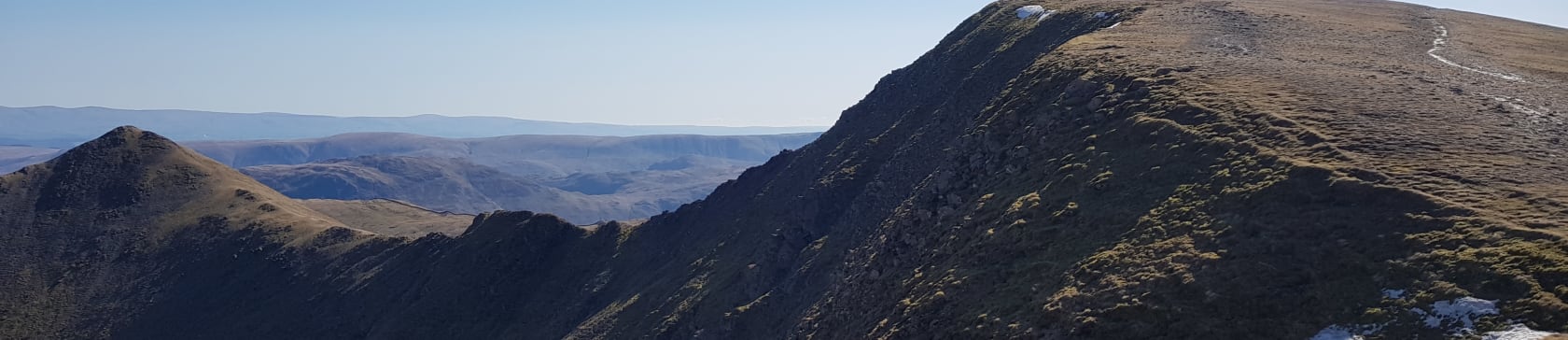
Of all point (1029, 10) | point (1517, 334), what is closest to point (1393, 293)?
point (1517, 334)

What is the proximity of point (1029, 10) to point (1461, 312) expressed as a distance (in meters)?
70.0

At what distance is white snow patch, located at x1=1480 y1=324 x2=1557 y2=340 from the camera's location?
24.5 meters

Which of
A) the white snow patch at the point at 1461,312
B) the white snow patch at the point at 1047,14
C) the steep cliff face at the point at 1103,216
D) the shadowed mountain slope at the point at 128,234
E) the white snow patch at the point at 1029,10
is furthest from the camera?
the shadowed mountain slope at the point at 128,234

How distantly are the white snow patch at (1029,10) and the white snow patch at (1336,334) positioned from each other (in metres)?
65.8

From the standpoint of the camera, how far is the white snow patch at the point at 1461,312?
26.2m

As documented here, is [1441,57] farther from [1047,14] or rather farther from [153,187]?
[153,187]

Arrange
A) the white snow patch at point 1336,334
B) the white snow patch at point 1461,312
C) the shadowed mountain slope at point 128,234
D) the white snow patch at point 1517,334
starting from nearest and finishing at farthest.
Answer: the white snow patch at point 1517,334 → the white snow patch at point 1461,312 → the white snow patch at point 1336,334 → the shadowed mountain slope at point 128,234

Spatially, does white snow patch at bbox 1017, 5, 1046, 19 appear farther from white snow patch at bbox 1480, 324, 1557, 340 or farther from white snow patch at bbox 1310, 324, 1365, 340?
white snow patch at bbox 1480, 324, 1557, 340

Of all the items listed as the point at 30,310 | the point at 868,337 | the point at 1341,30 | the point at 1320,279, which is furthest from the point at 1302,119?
the point at 30,310

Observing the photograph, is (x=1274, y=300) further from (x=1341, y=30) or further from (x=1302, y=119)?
(x=1341, y=30)

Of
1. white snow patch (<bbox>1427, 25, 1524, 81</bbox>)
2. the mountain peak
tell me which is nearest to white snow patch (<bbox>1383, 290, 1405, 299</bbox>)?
white snow patch (<bbox>1427, 25, 1524, 81</bbox>)

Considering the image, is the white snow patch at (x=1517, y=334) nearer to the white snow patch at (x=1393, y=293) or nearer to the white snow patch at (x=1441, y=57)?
the white snow patch at (x=1393, y=293)

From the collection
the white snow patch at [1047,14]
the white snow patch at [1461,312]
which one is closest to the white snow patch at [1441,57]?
the white snow patch at [1047,14]

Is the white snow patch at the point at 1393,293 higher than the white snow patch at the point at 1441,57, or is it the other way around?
the white snow patch at the point at 1441,57
